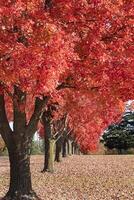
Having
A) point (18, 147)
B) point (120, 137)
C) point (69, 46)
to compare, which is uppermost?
point (120, 137)

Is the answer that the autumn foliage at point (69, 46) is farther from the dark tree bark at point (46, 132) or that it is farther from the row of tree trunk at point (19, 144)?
the dark tree bark at point (46, 132)

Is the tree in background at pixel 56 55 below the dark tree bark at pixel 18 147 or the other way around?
the other way around

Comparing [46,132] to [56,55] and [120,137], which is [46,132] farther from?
[120,137]

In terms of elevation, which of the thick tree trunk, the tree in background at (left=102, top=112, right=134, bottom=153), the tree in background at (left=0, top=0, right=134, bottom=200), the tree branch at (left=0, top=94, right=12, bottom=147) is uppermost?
the tree in background at (left=102, top=112, right=134, bottom=153)

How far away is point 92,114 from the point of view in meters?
41.4

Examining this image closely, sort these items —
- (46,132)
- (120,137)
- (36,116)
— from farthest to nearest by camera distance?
(120,137) → (46,132) → (36,116)

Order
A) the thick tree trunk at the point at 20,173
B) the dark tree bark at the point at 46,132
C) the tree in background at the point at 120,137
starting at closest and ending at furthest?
Answer: 1. the thick tree trunk at the point at 20,173
2. the dark tree bark at the point at 46,132
3. the tree in background at the point at 120,137

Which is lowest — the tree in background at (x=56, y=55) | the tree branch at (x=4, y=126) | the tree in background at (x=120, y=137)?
the tree branch at (x=4, y=126)

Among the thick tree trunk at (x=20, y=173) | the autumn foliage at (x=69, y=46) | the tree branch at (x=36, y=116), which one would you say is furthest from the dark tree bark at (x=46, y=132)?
the autumn foliage at (x=69, y=46)

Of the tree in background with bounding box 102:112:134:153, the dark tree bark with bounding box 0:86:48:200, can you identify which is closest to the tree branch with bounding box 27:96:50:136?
the dark tree bark with bounding box 0:86:48:200

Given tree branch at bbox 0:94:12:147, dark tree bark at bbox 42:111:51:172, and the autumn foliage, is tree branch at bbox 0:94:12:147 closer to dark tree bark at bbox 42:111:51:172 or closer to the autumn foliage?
the autumn foliage

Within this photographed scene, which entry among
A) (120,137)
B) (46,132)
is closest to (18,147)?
(46,132)

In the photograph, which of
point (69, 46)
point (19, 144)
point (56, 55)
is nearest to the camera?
point (56, 55)

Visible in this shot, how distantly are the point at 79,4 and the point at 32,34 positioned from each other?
179cm
